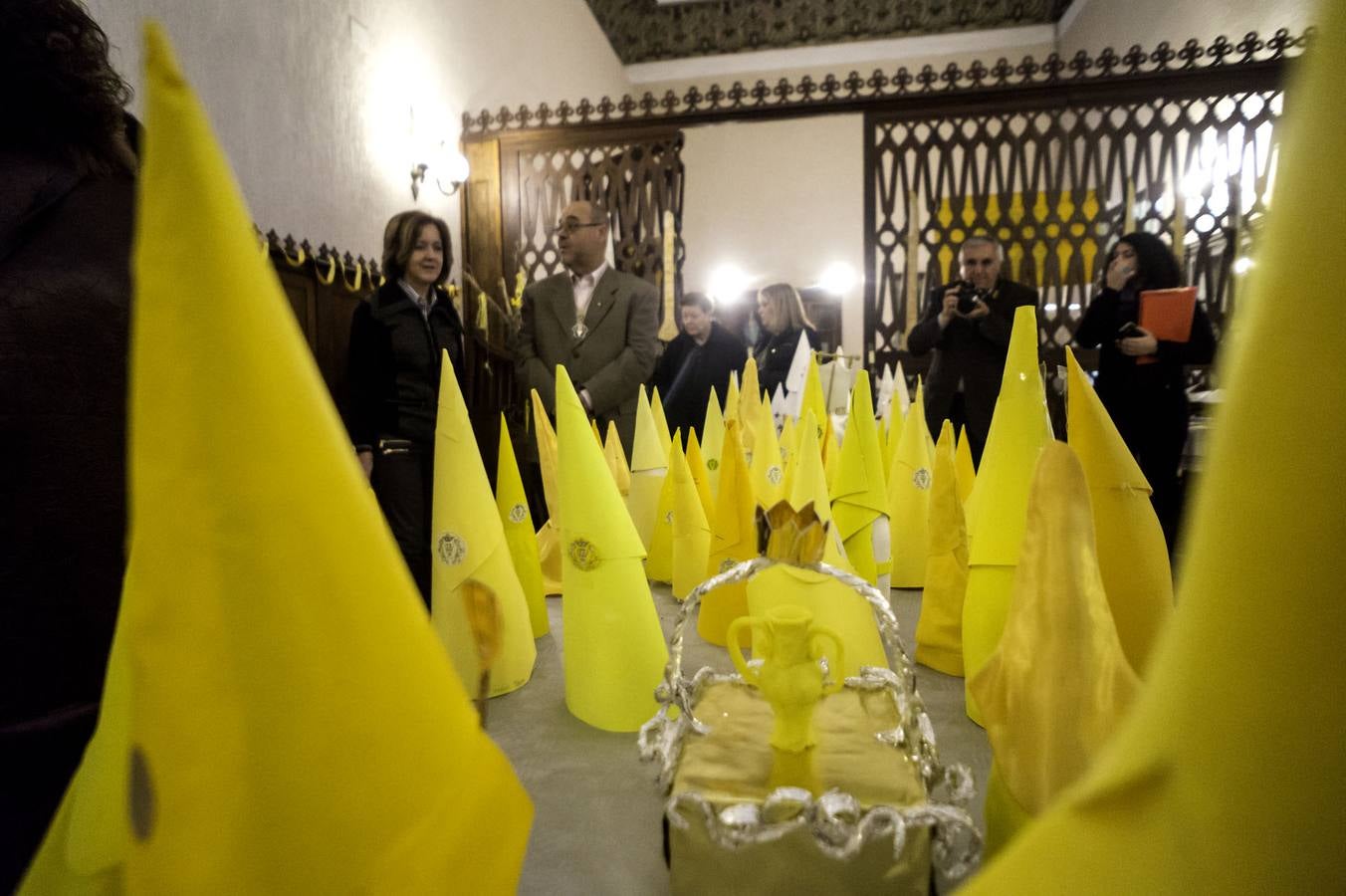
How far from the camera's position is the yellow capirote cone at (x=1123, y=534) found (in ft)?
1.87

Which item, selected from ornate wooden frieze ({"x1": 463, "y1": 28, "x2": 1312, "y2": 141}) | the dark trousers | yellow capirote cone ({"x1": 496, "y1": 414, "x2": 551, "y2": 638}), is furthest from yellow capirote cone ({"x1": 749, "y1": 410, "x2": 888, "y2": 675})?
ornate wooden frieze ({"x1": 463, "y1": 28, "x2": 1312, "y2": 141})

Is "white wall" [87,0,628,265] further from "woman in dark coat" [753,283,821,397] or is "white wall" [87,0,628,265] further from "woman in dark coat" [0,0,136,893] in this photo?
"woman in dark coat" [753,283,821,397]

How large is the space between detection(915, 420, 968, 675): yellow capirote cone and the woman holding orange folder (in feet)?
3.64

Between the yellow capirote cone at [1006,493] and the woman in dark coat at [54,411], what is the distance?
764 mm

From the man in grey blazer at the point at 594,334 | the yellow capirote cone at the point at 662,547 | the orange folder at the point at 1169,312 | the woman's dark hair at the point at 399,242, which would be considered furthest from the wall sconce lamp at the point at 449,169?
the orange folder at the point at 1169,312

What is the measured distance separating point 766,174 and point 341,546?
6.86 meters

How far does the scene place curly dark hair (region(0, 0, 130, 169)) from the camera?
52 centimetres

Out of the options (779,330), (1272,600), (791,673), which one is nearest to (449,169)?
(779,330)

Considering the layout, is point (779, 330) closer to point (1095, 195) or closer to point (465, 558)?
point (1095, 195)

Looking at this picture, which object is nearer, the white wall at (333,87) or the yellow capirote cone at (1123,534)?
the yellow capirote cone at (1123,534)

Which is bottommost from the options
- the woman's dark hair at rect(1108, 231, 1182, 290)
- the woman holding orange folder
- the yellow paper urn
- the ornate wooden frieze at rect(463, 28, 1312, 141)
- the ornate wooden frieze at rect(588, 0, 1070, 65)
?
the yellow paper urn

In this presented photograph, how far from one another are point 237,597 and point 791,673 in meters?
0.35

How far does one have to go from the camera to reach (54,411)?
0.50 metres

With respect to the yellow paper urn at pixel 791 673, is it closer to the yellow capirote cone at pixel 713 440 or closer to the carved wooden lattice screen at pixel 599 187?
the yellow capirote cone at pixel 713 440
